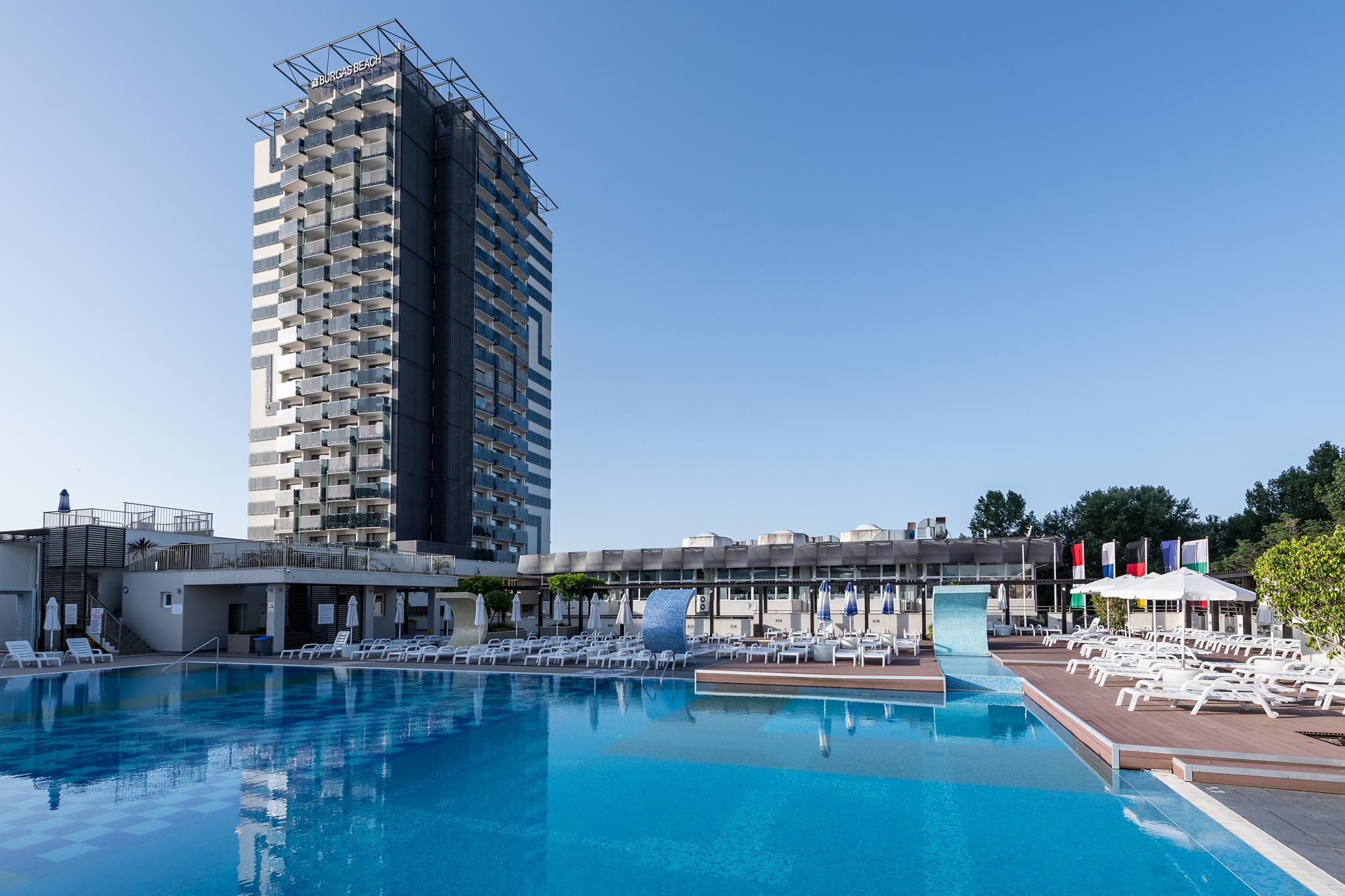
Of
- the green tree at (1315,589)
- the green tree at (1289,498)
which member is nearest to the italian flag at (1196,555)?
the green tree at (1315,589)

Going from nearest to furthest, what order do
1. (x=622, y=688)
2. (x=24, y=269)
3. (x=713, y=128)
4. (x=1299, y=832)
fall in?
(x=1299, y=832), (x=622, y=688), (x=24, y=269), (x=713, y=128)

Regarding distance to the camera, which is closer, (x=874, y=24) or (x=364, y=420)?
(x=874, y=24)

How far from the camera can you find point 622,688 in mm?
17516

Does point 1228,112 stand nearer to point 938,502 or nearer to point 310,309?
point 938,502

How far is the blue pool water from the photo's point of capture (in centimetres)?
632

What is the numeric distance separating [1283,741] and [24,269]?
3263 centimetres

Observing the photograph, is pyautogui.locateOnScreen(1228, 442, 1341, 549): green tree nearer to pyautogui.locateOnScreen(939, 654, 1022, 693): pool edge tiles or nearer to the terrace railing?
pyautogui.locateOnScreen(939, 654, 1022, 693): pool edge tiles

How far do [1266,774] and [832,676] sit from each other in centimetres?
927

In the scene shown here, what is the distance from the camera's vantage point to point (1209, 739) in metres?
9.44

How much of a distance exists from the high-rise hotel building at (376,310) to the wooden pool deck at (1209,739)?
1441 inches

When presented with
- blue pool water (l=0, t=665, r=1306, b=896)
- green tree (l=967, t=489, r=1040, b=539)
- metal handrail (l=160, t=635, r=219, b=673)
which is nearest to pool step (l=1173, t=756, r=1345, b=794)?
blue pool water (l=0, t=665, r=1306, b=896)

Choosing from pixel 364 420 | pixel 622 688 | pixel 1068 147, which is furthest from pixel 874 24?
pixel 364 420

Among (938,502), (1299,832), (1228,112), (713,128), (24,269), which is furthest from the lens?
(938,502)

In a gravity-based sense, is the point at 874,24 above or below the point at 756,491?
above
